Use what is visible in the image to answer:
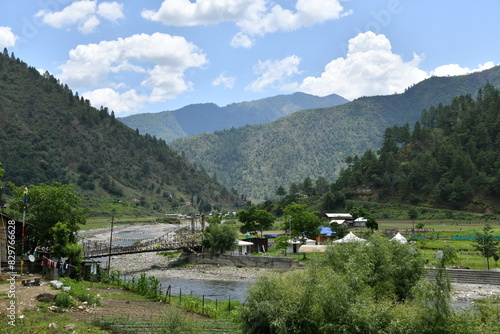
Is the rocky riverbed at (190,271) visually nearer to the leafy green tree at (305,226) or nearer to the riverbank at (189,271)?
the riverbank at (189,271)

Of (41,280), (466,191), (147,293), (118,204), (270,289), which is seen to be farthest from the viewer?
(118,204)

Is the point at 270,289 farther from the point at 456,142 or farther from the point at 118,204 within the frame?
the point at 118,204

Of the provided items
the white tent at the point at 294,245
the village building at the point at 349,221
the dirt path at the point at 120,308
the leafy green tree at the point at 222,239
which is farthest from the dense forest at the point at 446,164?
the dirt path at the point at 120,308

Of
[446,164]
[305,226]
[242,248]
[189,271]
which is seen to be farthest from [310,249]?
[446,164]

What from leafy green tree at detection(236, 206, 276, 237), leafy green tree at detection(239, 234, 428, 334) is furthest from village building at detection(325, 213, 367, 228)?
leafy green tree at detection(239, 234, 428, 334)

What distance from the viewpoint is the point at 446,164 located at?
139 m

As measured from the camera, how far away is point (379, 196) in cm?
14762

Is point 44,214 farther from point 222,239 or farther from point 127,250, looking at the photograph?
point 222,239

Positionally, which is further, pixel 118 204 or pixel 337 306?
pixel 118 204

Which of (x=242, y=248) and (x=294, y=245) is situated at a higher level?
(x=294, y=245)

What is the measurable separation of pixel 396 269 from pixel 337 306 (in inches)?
499

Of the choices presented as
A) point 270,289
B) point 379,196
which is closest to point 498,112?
point 379,196

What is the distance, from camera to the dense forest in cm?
12525

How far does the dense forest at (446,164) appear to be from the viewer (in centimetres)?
12525
